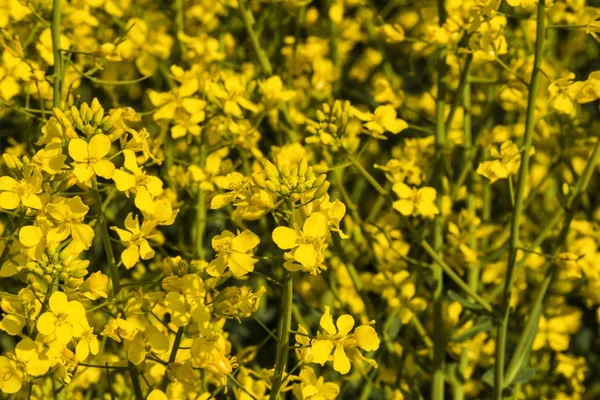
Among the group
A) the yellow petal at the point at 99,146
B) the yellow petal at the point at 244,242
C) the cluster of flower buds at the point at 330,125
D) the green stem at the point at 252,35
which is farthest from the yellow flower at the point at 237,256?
the green stem at the point at 252,35

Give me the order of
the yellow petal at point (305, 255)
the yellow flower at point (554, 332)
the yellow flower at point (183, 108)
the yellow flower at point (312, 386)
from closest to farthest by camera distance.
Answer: the yellow petal at point (305, 255)
the yellow flower at point (312, 386)
the yellow flower at point (183, 108)
the yellow flower at point (554, 332)

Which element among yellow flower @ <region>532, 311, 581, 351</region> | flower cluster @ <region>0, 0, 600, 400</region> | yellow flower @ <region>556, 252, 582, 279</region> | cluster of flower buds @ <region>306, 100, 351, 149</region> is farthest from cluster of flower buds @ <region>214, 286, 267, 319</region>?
yellow flower @ <region>532, 311, 581, 351</region>

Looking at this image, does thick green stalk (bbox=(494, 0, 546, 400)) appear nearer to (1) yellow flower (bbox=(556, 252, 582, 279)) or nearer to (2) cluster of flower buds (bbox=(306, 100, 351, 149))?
(1) yellow flower (bbox=(556, 252, 582, 279))

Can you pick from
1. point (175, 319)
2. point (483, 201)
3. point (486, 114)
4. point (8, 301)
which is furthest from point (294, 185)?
point (483, 201)

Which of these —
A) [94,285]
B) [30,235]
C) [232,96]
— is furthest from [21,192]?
[232,96]

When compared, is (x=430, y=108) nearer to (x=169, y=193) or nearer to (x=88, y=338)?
(x=169, y=193)

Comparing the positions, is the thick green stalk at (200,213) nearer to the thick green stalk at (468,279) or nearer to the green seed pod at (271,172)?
the thick green stalk at (468,279)

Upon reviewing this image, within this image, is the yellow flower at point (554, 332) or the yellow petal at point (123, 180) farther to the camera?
the yellow flower at point (554, 332)
